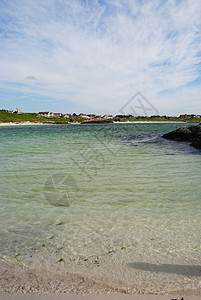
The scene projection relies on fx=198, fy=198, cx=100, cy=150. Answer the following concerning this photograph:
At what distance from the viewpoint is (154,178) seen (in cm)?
928

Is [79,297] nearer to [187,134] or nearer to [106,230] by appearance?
[106,230]

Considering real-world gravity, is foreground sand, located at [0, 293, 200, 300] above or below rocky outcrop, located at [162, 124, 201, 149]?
below

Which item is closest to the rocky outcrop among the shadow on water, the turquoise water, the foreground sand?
the turquoise water

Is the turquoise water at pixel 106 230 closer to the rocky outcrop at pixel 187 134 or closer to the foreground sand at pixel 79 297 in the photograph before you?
the foreground sand at pixel 79 297

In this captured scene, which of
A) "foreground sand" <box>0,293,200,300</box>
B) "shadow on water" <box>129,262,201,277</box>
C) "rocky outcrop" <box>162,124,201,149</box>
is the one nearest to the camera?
"foreground sand" <box>0,293,200,300</box>

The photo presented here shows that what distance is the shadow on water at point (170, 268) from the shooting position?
3383 millimetres

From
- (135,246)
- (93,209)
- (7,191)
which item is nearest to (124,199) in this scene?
(93,209)

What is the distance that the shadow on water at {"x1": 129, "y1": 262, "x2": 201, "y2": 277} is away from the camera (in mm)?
3383

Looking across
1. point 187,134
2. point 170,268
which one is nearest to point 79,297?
point 170,268

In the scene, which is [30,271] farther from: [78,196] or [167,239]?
[78,196]

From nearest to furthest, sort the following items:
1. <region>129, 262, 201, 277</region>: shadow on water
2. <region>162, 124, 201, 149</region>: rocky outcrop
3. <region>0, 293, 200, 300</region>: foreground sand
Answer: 1. <region>0, 293, 200, 300</region>: foreground sand
2. <region>129, 262, 201, 277</region>: shadow on water
3. <region>162, 124, 201, 149</region>: rocky outcrop

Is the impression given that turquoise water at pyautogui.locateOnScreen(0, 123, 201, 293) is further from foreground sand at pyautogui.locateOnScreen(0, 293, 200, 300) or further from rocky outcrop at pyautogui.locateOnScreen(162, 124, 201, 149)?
rocky outcrop at pyautogui.locateOnScreen(162, 124, 201, 149)

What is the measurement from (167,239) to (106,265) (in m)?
1.61

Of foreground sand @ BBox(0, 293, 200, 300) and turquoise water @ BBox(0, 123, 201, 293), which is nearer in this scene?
foreground sand @ BBox(0, 293, 200, 300)
